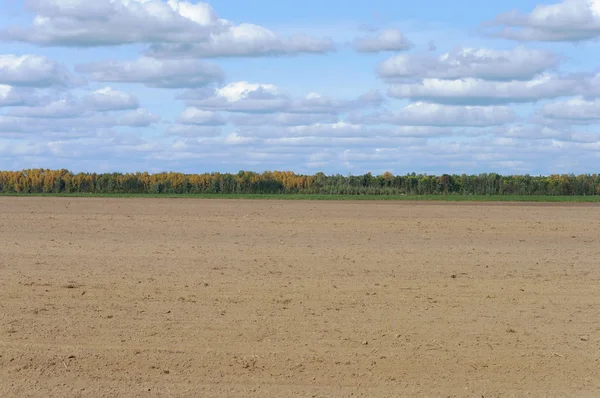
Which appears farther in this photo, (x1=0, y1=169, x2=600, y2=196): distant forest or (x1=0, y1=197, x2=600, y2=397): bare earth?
(x1=0, y1=169, x2=600, y2=196): distant forest

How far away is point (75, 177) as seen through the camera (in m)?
54.5

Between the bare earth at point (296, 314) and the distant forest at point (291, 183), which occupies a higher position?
the distant forest at point (291, 183)

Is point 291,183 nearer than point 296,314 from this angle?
No

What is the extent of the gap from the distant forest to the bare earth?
27592mm

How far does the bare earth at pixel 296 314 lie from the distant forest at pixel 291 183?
1086 inches

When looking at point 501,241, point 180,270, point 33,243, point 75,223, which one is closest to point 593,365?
point 180,270

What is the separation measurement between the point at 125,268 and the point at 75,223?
405 inches

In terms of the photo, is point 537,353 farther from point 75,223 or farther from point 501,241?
point 75,223

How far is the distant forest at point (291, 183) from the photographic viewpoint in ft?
167

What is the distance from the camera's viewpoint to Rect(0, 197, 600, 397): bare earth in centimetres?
910

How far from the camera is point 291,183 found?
5303cm

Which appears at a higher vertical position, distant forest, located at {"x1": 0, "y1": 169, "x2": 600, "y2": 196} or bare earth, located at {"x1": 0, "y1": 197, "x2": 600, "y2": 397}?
distant forest, located at {"x1": 0, "y1": 169, "x2": 600, "y2": 196}

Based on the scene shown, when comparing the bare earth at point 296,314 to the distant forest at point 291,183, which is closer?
the bare earth at point 296,314

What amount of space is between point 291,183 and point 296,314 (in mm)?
41211
